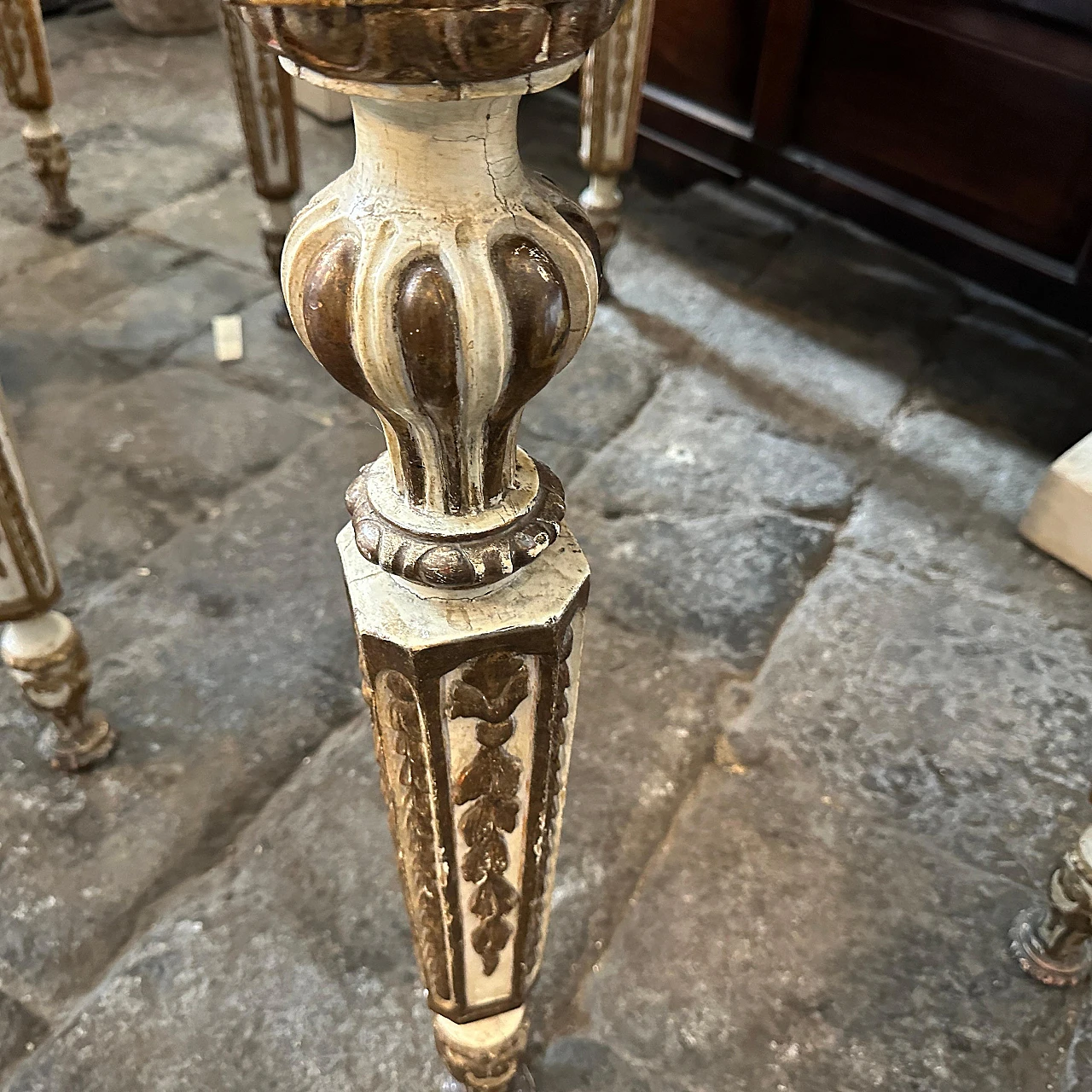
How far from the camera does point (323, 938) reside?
1.09 m

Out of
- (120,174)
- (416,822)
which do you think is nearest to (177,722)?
(416,822)

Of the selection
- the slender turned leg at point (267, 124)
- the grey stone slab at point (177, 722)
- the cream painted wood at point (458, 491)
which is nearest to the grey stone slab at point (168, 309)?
the slender turned leg at point (267, 124)

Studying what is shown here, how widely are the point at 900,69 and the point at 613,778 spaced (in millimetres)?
1435

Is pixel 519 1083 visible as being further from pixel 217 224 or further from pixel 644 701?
pixel 217 224

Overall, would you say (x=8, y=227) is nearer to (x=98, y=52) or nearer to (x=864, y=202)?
(x=98, y=52)

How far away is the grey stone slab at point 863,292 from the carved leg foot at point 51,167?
5.08 ft

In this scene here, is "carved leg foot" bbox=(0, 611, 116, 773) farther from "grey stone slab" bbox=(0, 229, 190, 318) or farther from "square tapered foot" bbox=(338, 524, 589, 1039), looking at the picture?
"grey stone slab" bbox=(0, 229, 190, 318)

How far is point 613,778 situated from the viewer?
1257mm

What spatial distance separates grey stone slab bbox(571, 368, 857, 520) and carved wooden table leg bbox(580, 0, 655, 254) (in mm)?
396

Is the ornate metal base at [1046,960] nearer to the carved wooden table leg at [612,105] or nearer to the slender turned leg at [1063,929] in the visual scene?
the slender turned leg at [1063,929]

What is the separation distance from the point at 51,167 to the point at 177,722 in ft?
4.91

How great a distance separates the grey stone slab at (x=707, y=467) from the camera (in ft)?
5.46

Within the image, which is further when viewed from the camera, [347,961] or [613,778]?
[613,778]

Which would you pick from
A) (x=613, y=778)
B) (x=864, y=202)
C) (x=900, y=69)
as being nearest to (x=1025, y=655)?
(x=613, y=778)
